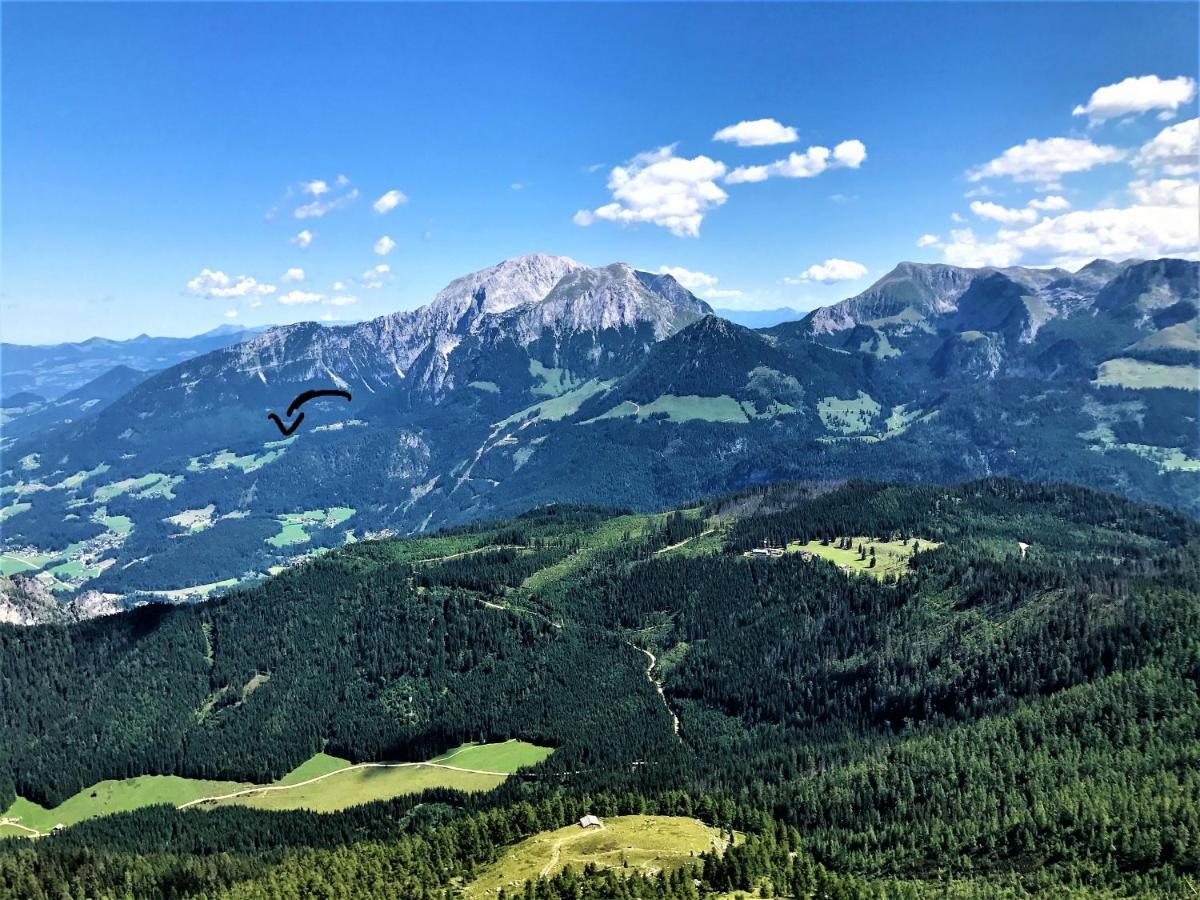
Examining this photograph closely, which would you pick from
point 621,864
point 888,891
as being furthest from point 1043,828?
point 621,864

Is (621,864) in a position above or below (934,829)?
above

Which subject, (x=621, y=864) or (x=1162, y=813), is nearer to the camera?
(x=621, y=864)

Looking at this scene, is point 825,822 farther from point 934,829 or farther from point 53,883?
point 53,883

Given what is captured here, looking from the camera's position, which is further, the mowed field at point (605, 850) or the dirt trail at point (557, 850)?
the dirt trail at point (557, 850)

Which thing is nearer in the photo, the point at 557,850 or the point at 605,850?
the point at 605,850

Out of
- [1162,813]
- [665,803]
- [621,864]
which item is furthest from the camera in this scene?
[665,803]

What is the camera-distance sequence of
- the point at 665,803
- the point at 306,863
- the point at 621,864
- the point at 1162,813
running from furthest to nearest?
the point at 665,803 → the point at 306,863 → the point at 1162,813 → the point at 621,864

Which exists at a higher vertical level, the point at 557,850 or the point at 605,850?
the point at 605,850

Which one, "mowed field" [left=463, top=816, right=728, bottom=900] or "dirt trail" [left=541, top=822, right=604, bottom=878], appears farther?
"dirt trail" [left=541, top=822, right=604, bottom=878]
